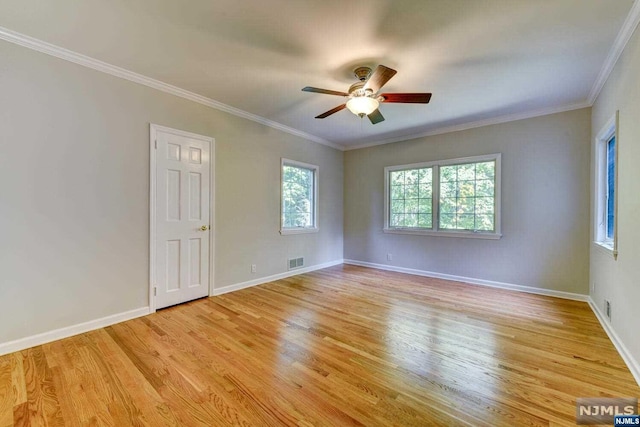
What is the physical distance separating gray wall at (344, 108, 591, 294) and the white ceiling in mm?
564

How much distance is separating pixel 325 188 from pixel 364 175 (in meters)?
0.91

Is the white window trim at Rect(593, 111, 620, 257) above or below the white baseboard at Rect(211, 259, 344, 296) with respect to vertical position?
above

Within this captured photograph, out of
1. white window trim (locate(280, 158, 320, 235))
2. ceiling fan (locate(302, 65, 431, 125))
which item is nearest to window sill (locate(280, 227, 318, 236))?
white window trim (locate(280, 158, 320, 235))

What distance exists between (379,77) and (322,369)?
242 centimetres

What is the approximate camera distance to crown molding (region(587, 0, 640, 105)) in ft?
6.41

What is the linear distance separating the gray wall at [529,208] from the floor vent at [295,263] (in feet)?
6.56

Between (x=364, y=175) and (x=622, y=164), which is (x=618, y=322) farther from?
(x=364, y=175)

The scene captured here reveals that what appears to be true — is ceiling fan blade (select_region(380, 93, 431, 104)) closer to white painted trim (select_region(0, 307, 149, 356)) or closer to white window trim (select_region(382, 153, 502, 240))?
white window trim (select_region(382, 153, 502, 240))

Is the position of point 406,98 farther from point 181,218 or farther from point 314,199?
point 314,199

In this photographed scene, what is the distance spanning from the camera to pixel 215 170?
3723 millimetres

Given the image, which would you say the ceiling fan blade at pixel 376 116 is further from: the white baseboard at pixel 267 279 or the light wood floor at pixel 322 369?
the white baseboard at pixel 267 279

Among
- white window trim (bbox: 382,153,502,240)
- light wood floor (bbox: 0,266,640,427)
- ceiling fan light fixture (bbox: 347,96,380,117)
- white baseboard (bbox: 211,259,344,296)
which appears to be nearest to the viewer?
light wood floor (bbox: 0,266,640,427)

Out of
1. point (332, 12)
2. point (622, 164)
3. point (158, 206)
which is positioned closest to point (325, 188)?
point (158, 206)

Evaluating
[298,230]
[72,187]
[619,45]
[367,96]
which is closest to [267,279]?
[298,230]
